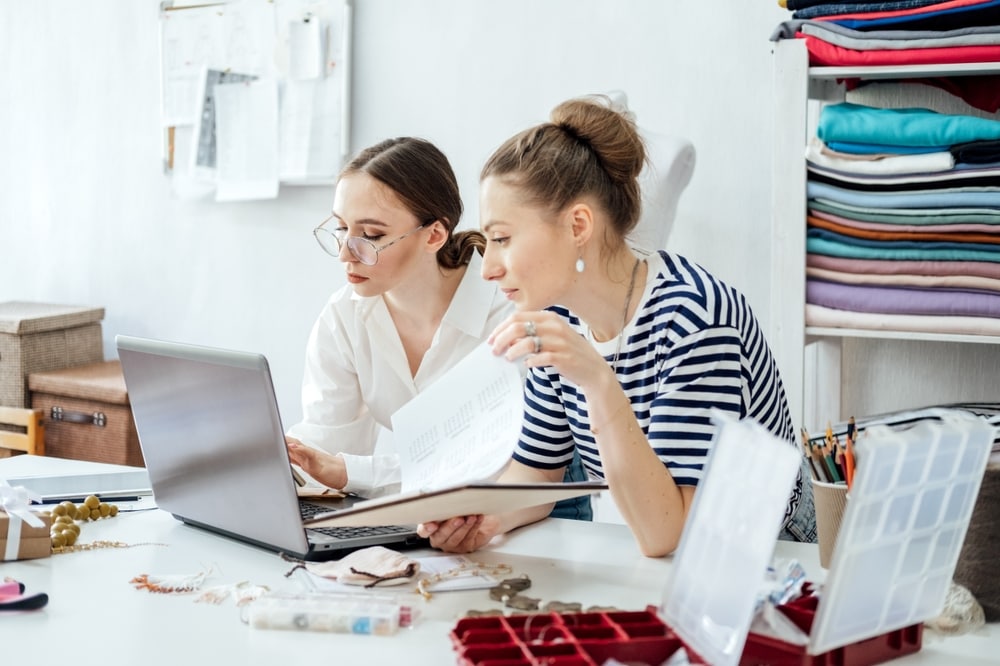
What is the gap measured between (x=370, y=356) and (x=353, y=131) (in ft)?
3.59

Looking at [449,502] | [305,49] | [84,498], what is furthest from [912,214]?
[305,49]

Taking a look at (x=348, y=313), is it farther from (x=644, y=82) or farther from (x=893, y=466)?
(x=893, y=466)

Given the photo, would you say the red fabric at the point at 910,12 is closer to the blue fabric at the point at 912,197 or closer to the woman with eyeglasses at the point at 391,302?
the blue fabric at the point at 912,197

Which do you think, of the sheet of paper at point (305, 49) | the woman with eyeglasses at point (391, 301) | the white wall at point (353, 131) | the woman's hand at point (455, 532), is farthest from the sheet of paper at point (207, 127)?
the woman's hand at point (455, 532)

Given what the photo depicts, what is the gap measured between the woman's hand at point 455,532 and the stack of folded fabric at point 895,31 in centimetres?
108

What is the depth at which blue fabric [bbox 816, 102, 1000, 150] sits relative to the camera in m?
1.81

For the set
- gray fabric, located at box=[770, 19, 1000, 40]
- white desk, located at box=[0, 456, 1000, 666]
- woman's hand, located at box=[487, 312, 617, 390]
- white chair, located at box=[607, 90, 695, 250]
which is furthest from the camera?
white chair, located at box=[607, 90, 695, 250]

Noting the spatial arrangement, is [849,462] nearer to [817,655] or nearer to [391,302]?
[817,655]

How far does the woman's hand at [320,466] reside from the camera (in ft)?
5.04

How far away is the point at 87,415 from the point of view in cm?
294

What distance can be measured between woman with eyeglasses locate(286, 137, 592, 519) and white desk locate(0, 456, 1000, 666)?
20.9 inches

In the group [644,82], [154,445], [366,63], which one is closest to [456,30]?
[366,63]

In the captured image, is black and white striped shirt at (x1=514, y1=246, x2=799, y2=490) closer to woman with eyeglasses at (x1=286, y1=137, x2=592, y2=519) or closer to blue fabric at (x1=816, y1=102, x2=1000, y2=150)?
woman with eyeglasses at (x1=286, y1=137, x2=592, y2=519)

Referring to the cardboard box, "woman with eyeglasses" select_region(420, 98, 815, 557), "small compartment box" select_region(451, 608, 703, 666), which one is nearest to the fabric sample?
"woman with eyeglasses" select_region(420, 98, 815, 557)
